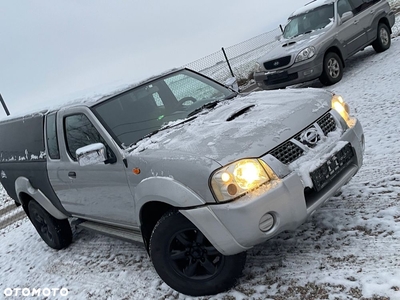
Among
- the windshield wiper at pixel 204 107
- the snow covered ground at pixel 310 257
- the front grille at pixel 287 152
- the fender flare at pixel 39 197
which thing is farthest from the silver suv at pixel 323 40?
the front grille at pixel 287 152

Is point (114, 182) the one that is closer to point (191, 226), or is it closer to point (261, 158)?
point (191, 226)

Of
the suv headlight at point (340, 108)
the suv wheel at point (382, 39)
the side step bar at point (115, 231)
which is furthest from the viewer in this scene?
the suv wheel at point (382, 39)

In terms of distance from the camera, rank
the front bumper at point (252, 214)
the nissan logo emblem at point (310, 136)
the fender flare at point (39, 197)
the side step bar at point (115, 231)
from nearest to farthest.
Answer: the front bumper at point (252, 214) < the nissan logo emblem at point (310, 136) < the side step bar at point (115, 231) < the fender flare at point (39, 197)

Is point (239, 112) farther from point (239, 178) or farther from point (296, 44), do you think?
point (296, 44)

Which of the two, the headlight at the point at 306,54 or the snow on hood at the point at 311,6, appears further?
the snow on hood at the point at 311,6

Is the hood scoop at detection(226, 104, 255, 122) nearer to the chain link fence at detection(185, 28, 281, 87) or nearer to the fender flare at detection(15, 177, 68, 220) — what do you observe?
the fender flare at detection(15, 177, 68, 220)

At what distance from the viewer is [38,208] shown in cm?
538

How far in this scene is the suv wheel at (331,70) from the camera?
9133 mm

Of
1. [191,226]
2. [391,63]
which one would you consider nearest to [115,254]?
[191,226]

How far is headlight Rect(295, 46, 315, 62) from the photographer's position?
893 cm

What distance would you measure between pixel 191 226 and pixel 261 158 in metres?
0.73

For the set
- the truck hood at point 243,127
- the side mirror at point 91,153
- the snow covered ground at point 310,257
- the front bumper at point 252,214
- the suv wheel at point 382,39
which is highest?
the side mirror at point 91,153

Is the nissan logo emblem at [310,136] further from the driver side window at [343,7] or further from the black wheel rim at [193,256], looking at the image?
the driver side window at [343,7]

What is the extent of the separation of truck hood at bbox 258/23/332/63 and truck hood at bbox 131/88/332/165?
5.53 m
